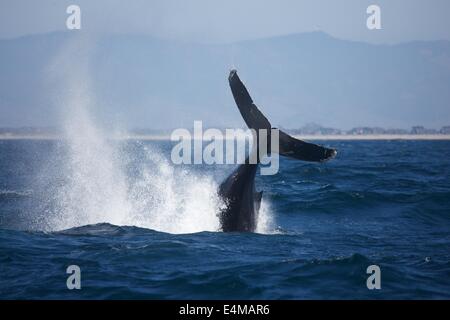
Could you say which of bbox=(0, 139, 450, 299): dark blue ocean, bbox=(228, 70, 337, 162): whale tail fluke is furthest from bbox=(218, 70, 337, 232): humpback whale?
bbox=(0, 139, 450, 299): dark blue ocean

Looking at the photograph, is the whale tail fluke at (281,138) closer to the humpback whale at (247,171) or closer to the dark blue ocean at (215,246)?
the humpback whale at (247,171)

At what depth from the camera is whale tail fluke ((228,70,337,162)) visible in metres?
14.1

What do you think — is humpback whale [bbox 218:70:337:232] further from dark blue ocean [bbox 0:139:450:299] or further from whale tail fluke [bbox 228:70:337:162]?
dark blue ocean [bbox 0:139:450:299]

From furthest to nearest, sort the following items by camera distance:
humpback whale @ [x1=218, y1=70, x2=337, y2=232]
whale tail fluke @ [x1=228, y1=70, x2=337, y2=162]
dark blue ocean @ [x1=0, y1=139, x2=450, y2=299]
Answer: humpback whale @ [x1=218, y1=70, x2=337, y2=232] → whale tail fluke @ [x1=228, y1=70, x2=337, y2=162] → dark blue ocean @ [x1=0, y1=139, x2=450, y2=299]

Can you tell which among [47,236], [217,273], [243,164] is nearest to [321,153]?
[243,164]

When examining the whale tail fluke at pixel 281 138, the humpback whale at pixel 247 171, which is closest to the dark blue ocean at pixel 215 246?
the humpback whale at pixel 247 171

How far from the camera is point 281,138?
1489 cm

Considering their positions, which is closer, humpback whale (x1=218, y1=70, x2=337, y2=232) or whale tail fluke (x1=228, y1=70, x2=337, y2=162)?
whale tail fluke (x1=228, y1=70, x2=337, y2=162)

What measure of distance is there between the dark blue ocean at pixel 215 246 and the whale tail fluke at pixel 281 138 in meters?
1.89

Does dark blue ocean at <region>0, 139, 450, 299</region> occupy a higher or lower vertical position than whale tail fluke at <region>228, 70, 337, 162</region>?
lower

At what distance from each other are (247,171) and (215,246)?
1672 millimetres

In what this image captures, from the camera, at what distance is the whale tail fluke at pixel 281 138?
14.1 meters

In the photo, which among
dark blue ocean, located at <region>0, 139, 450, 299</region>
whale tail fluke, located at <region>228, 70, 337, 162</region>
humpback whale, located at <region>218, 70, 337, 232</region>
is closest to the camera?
dark blue ocean, located at <region>0, 139, 450, 299</region>

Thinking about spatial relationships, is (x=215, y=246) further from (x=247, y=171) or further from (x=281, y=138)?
(x=281, y=138)
